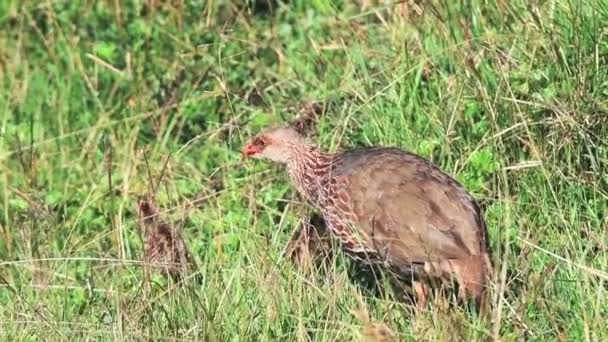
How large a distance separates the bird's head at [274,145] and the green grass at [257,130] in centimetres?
17

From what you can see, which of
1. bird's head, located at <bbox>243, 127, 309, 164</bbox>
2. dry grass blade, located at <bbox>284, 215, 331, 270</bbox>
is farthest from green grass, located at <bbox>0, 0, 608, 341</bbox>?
bird's head, located at <bbox>243, 127, 309, 164</bbox>

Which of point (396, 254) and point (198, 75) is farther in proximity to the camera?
point (198, 75)

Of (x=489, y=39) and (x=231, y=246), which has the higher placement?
(x=489, y=39)

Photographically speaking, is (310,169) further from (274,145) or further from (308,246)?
(308,246)

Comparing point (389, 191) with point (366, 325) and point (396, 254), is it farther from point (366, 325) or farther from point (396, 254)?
point (366, 325)

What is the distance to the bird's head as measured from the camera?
22.2ft

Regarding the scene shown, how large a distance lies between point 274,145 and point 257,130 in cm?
46

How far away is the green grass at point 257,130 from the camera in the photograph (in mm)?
5309

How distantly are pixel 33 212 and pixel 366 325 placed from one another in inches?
92.8

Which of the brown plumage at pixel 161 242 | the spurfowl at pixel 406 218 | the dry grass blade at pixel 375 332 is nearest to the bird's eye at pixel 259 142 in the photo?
the spurfowl at pixel 406 218

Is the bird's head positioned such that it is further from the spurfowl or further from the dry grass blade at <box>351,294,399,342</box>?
the dry grass blade at <box>351,294,399,342</box>

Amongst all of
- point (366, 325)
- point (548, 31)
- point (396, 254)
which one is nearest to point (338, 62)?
point (548, 31)

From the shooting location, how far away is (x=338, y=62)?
740 centimetres

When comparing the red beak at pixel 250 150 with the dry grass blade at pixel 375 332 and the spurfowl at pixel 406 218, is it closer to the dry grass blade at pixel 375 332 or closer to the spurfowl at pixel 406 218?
the spurfowl at pixel 406 218
